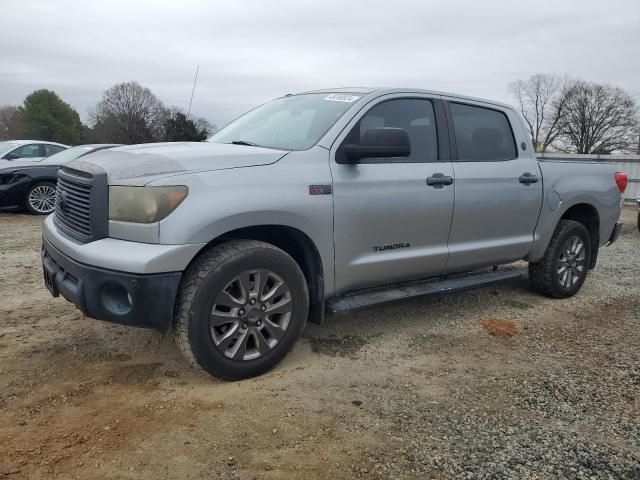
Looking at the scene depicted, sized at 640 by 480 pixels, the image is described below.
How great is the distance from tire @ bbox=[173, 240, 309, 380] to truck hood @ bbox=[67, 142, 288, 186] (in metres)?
0.48

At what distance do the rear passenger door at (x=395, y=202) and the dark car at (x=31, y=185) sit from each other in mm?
7638

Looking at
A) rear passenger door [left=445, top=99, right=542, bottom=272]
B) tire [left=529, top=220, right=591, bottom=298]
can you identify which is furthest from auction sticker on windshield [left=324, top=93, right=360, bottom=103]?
tire [left=529, top=220, right=591, bottom=298]

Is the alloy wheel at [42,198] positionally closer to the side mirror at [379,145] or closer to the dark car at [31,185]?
the dark car at [31,185]

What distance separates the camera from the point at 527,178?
4.72 metres

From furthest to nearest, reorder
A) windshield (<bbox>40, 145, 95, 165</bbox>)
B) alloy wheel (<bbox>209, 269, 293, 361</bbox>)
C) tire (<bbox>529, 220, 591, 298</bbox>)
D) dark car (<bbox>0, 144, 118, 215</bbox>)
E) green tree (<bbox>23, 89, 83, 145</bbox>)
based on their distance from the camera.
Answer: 1. green tree (<bbox>23, 89, 83, 145</bbox>)
2. windshield (<bbox>40, 145, 95, 165</bbox>)
3. dark car (<bbox>0, 144, 118, 215</bbox>)
4. tire (<bbox>529, 220, 591, 298</bbox>)
5. alloy wheel (<bbox>209, 269, 293, 361</bbox>)

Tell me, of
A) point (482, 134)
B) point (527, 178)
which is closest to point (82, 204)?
point (482, 134)

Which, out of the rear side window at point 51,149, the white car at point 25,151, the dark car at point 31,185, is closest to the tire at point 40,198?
the dark car at point 31,185

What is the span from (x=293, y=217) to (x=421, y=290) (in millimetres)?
1350

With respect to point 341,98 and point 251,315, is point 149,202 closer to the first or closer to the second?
point 251,315

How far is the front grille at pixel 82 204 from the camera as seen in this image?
3.05 meters

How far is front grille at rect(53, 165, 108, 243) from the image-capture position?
305cm

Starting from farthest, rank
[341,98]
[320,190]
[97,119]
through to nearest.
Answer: [97,119]
[341,98]
[320,190]

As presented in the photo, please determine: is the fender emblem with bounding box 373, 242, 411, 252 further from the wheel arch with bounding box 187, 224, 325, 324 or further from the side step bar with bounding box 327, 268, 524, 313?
the wheel arch with bounding box 187, 224, 325, 324

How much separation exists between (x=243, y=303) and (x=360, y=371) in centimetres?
92
